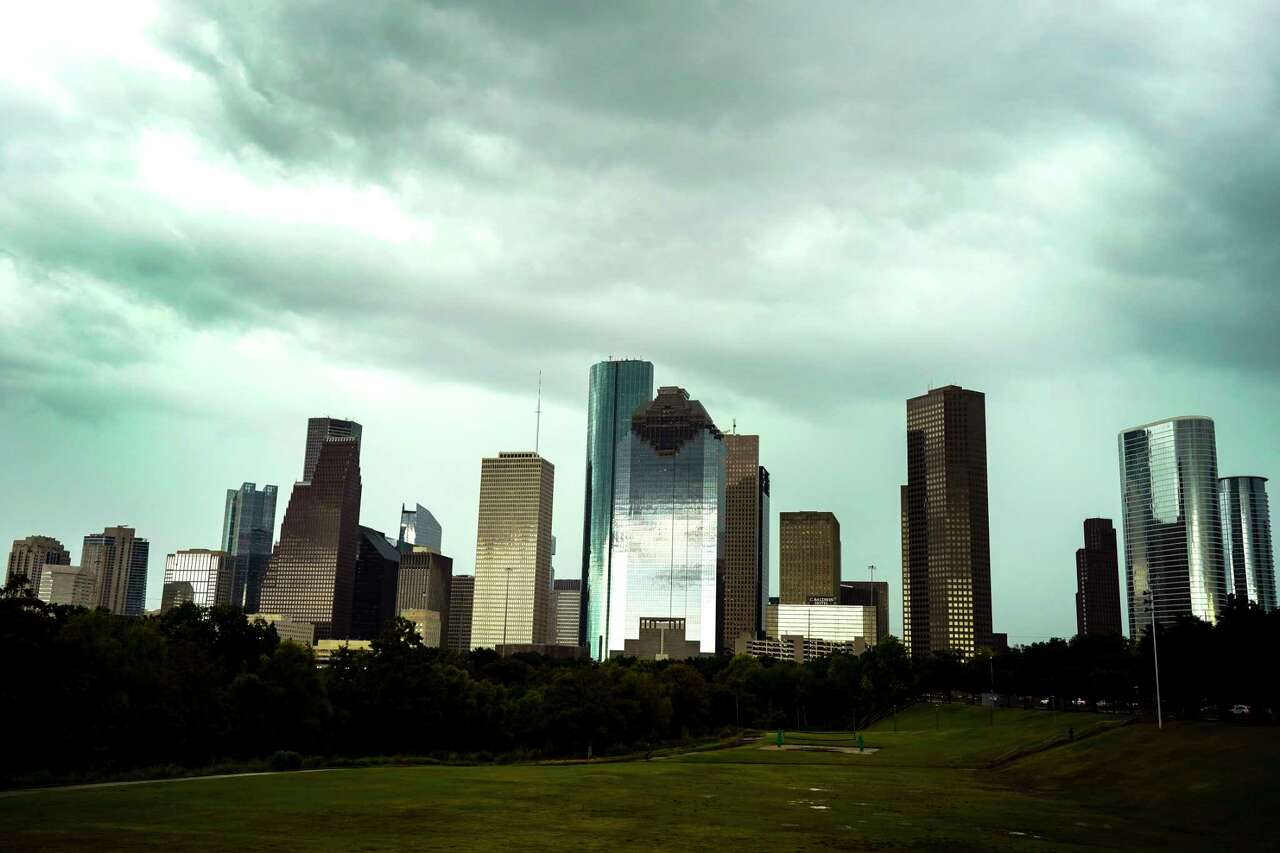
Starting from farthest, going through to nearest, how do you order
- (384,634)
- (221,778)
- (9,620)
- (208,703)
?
(384,634) → (208,703) → (9,620) → (221,778)

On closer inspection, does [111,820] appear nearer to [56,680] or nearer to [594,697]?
[56,680]

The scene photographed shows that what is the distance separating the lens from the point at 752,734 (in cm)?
13500

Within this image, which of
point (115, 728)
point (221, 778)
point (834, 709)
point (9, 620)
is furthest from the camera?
point (834, 709)

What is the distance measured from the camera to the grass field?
3111 centimetres

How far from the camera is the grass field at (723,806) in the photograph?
31.1 m

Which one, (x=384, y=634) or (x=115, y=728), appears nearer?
(x=115, y=728)

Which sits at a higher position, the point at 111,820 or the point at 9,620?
the point at 9,620

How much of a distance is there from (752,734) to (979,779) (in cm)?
6992

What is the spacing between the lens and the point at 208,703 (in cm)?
7750

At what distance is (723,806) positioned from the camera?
142 feet

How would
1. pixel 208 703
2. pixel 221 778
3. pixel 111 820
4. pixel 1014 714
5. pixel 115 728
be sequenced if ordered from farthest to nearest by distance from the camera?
pixel 1014 714, pixel 208 703, pixel 115 728, pixel 221 778, pixel 111 820

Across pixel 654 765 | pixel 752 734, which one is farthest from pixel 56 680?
pixel 752 734

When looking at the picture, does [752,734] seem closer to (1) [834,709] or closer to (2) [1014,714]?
(2) [1014,714]

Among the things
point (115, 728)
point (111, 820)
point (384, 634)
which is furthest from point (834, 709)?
point (111, 820)
